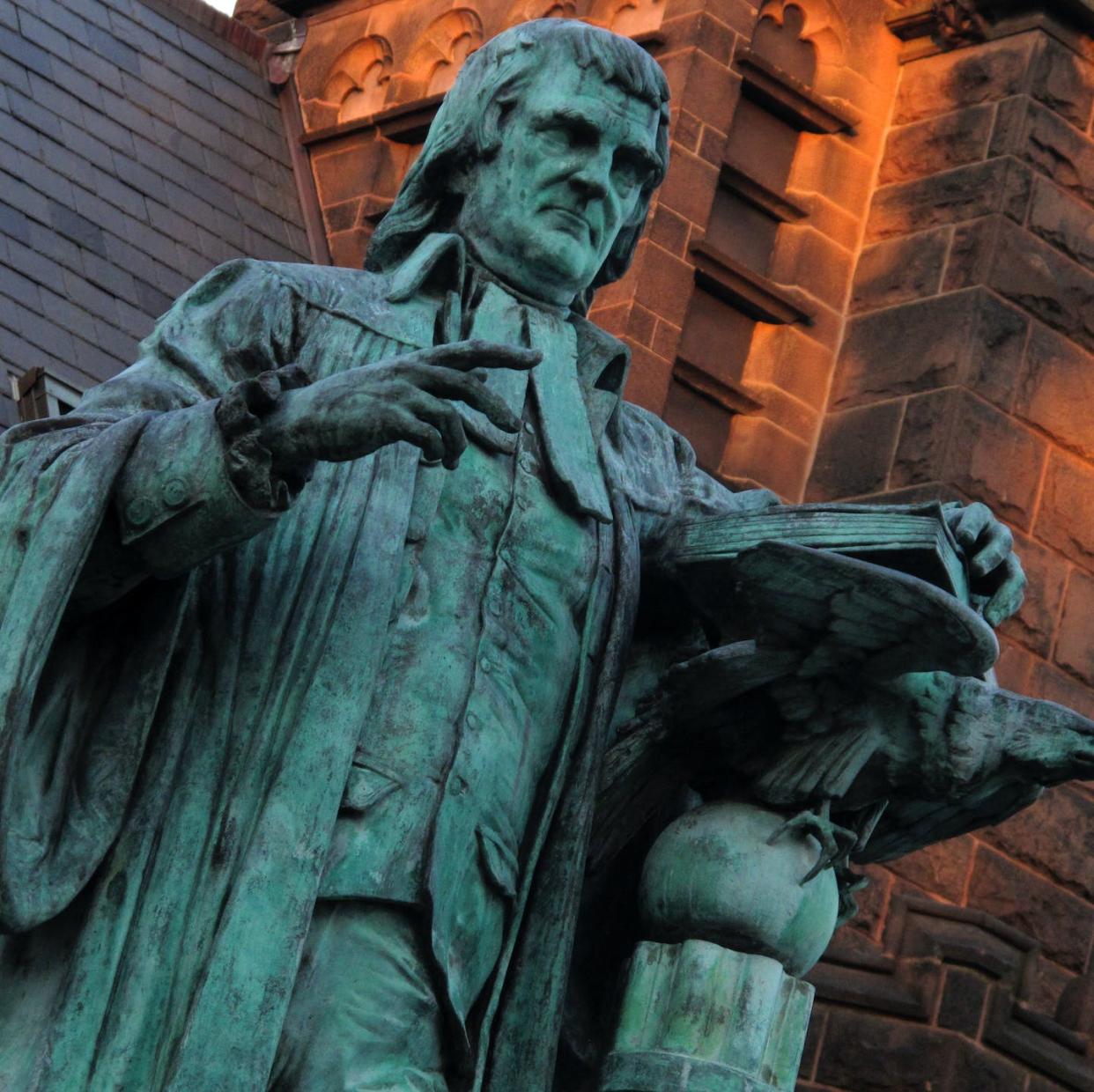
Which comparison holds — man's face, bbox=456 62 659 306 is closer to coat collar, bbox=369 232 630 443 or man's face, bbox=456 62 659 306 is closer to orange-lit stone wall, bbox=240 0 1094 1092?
coat collar, bbox=369 232 630 443

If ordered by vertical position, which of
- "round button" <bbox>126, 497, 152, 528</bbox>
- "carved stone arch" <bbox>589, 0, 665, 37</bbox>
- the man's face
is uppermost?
"carved stone arch" <bbox>589, 0, 665, 37</bbox>

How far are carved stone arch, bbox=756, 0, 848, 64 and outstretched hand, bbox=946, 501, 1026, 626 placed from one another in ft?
36.8

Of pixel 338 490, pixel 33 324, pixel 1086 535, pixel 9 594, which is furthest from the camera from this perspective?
pixel 1086 535

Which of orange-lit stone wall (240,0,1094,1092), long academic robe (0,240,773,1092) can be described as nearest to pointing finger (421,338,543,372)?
long academic robe (0,240,773,1092)

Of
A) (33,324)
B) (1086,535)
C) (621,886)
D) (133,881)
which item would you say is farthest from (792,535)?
(1086,535)

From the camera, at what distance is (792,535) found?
220 inches

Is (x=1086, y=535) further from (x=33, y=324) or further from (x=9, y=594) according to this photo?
(x=9, y=594)

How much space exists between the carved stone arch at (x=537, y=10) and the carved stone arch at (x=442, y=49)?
1.14 ft

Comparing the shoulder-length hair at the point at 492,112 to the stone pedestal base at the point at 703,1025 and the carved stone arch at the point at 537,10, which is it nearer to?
the stone pedestal base at the point at 703,1025

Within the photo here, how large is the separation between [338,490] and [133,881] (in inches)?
27.3

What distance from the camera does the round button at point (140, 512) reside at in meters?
5.13

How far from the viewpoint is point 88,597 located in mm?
5207

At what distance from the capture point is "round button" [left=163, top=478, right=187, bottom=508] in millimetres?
5102

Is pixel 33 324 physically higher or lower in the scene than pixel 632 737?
higher
